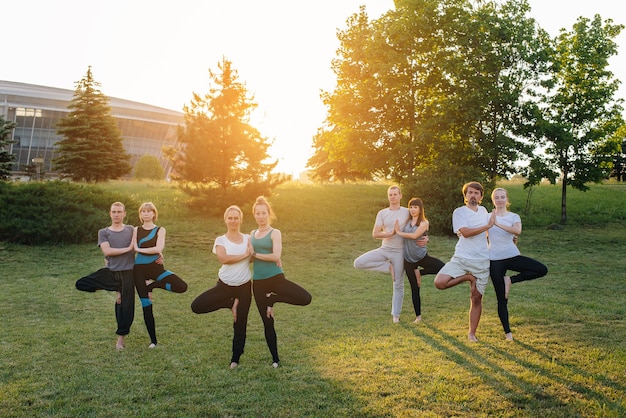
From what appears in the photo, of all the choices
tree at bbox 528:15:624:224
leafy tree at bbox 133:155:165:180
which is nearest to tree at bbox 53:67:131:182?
leafy tree at bbox 133:155:165:180

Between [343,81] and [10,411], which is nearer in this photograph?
[10,411]

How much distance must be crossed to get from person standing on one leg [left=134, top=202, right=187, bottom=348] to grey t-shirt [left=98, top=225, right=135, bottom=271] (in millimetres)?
103

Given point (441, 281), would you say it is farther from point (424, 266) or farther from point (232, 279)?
point (232, 279)

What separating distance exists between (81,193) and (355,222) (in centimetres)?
1326

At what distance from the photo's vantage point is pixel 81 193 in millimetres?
21562

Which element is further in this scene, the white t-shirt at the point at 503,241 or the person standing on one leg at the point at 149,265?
the white t-shirt at the point at 503,241

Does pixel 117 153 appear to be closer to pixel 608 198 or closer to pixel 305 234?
pixel 305 234

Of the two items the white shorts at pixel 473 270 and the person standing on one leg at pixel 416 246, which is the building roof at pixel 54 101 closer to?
the person standing on one leg at pixel 416 246

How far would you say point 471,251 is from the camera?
8.05 meters

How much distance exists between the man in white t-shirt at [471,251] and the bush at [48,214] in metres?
16.4

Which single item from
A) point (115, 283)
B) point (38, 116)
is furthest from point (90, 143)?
point (115, 283)

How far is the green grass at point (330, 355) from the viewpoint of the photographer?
226 inches

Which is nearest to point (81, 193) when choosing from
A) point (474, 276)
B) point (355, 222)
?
point (355, 222)

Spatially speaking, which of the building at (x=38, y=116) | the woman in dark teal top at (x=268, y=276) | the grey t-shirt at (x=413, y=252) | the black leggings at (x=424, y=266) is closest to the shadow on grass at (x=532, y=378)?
the black leggings at (x=424, y=266)
